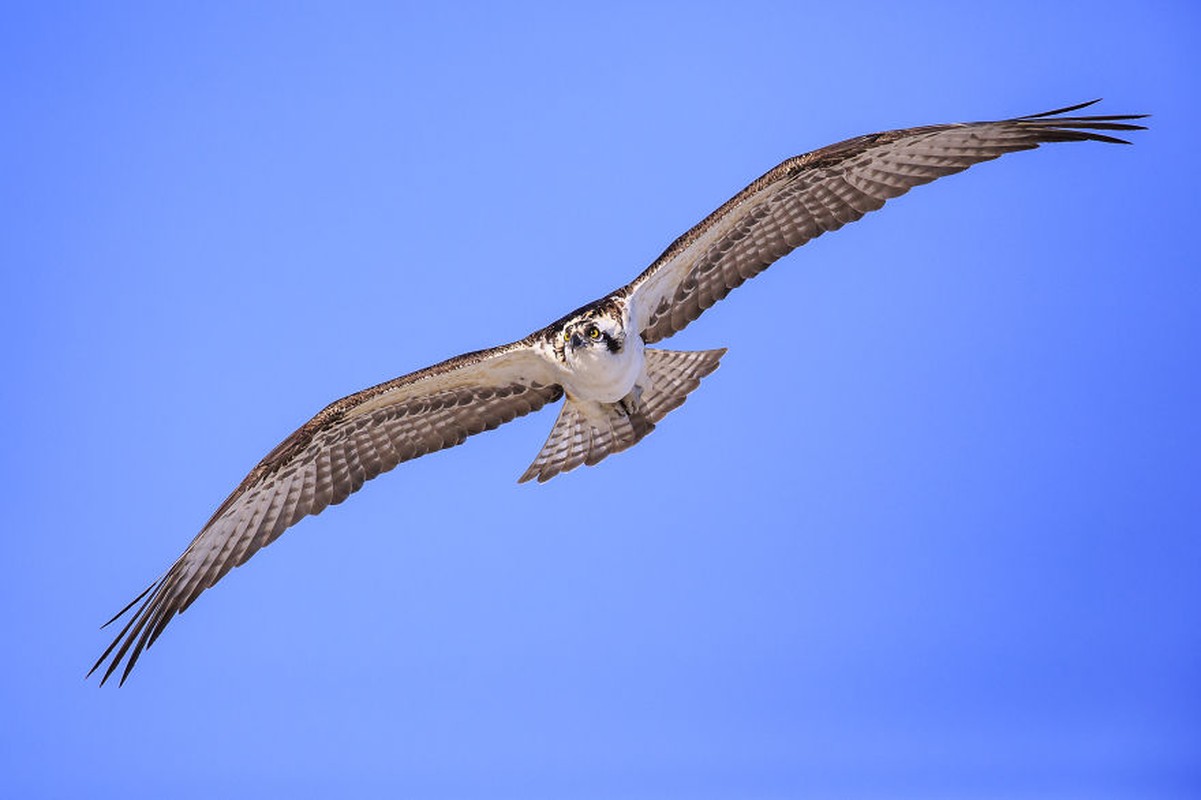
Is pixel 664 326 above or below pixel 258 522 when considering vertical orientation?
above

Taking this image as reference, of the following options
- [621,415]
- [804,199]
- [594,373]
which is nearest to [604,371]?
[594,373]

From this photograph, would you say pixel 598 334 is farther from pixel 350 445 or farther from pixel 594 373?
pixel 350 445

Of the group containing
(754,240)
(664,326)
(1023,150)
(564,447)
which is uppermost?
(1023,150)

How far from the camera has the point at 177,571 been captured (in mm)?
9438

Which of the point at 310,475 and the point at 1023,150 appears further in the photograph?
the point at 310,475

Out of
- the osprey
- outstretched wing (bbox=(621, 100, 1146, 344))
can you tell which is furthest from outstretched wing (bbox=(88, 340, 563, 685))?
outstretched wing (bbox=(621, 100, 1146, 344))

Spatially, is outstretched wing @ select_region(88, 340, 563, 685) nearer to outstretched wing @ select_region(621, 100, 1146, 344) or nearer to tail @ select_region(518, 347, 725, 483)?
tail @ select_region(518, 347, 725, 483)

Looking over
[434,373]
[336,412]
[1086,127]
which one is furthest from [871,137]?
[336,412]

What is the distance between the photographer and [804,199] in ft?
31.2

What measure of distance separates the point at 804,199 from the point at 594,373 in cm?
183

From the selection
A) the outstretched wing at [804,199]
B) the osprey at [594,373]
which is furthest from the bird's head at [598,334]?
the outstretched wing at [804,199]

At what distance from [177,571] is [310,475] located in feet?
3.43

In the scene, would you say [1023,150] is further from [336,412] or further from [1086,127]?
[336,412]

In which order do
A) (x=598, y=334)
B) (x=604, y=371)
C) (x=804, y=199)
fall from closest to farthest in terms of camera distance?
1. (x=598, y=334)
2. (x=604, y=371)
3. (x=804, y=199)
